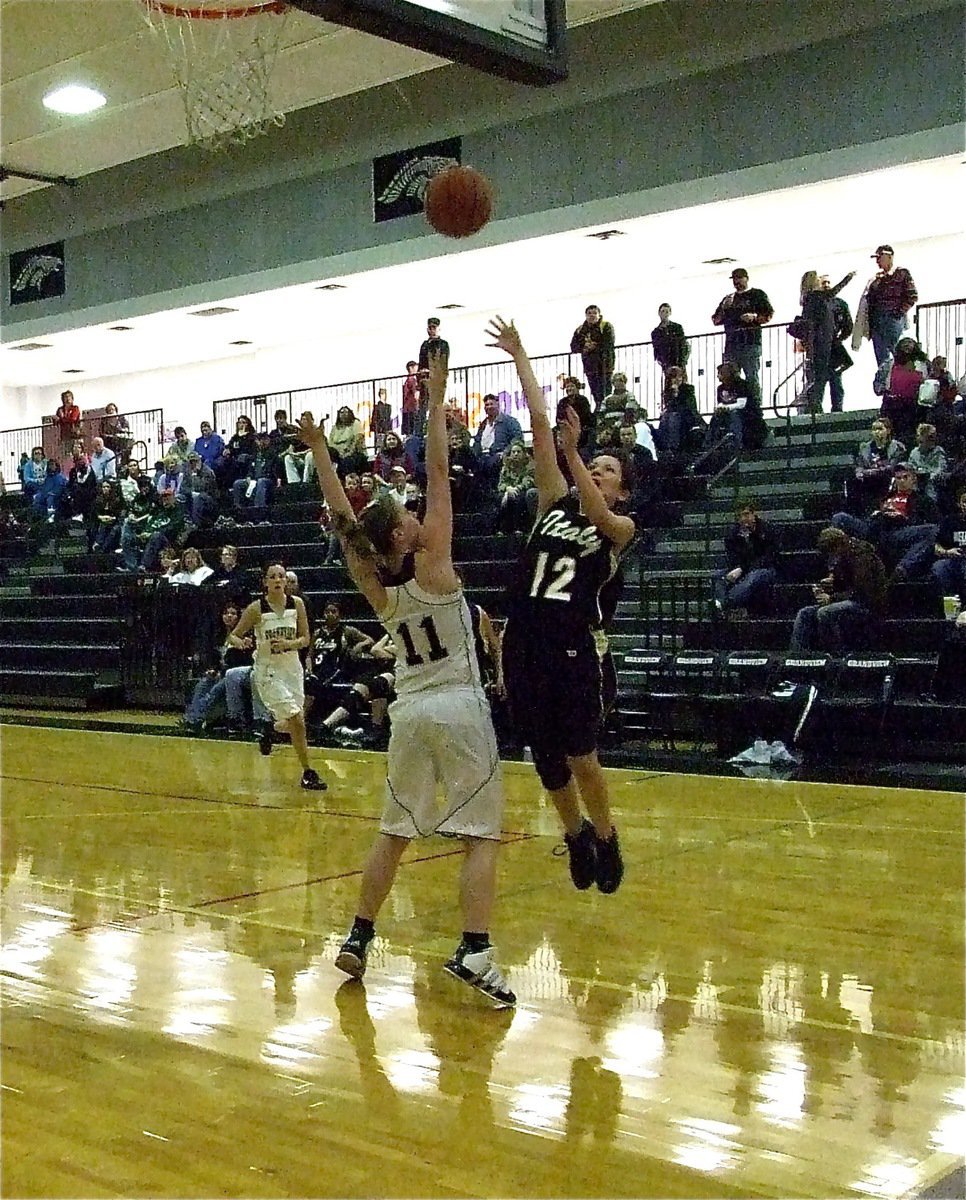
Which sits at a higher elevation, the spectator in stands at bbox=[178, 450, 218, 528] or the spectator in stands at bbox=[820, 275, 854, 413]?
the spectator in stands at bbox=[820, 275, 854, 413]

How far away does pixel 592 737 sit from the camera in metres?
5.34

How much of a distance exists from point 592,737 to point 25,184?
1808 centimetres

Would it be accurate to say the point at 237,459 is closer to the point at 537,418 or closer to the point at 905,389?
the point at 905,389

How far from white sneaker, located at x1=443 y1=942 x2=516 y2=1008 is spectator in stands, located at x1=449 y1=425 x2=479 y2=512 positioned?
1077cm

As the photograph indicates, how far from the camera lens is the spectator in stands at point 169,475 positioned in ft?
63.3

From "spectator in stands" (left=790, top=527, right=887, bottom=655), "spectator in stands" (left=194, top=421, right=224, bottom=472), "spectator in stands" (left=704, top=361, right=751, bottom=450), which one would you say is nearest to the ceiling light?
"spectator in stands" (left=194, top=421, right=224, bottom=472)

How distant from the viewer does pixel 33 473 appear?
77.4ft

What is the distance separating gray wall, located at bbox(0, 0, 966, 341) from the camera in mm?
14258

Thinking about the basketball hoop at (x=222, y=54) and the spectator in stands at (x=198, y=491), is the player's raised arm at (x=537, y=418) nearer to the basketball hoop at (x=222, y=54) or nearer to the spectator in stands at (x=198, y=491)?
the basketball hoop at (x=222, y=54)

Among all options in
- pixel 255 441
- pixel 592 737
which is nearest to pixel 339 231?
pixel 255 441

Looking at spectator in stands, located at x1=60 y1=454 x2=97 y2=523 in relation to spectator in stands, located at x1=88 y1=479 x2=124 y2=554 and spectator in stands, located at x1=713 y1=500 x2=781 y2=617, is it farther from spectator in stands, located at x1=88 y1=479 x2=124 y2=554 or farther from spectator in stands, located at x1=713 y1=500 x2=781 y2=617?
spectator in stands, located at x1=713 y1=500 x2=781 y2=617

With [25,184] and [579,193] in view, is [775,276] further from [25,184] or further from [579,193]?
[25,184]

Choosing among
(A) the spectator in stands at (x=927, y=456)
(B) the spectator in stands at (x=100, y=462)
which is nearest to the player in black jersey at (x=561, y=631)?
(A) the spectator in stands at (x=927, y=456)

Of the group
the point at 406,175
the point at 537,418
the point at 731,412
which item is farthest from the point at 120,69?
the point at 537,418
